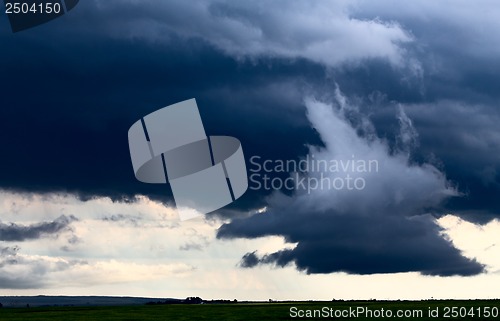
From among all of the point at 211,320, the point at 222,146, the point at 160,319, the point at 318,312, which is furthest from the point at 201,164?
the point at 318,312

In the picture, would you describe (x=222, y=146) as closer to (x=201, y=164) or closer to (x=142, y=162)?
(x=201, y=164)

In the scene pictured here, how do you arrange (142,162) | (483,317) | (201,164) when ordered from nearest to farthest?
(142,162) → (201,164) → (483,317)

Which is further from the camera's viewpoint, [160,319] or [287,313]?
[287,313]

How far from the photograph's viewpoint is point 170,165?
9394 centimetres

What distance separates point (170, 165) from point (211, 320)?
59258 mm

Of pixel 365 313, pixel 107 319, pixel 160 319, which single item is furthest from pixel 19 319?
pixel 365 313

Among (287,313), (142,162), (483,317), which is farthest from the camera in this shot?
(287,313)

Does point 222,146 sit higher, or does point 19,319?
point 222,146

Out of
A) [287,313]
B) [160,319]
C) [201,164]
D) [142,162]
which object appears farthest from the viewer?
[287,313]

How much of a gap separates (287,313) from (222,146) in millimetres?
77215

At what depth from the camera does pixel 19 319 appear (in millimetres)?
159875

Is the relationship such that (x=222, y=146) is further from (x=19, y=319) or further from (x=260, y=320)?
(x=19, y=319)

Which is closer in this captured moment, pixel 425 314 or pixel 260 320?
pixel 260 320

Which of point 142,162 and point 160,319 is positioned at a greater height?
point 142,162
